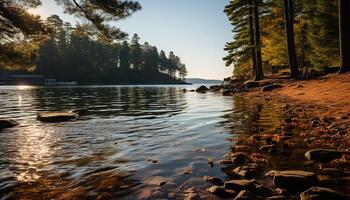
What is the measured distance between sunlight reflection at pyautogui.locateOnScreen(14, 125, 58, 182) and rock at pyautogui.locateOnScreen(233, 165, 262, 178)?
12.4 feet

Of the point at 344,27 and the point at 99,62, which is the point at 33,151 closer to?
the point at 344,27

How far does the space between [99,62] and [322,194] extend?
462 ft

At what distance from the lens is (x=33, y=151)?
28.7 ft

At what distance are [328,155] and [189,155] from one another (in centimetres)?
295

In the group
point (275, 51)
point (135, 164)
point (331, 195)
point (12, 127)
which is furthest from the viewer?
point (275, 51)

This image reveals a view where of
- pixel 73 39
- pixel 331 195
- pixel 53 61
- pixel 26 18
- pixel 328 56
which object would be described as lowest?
pixel 331 195

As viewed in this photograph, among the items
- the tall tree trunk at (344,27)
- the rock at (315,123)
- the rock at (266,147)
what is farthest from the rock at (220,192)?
the tall tree trunk at (344,27)

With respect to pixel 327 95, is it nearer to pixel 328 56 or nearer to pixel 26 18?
pixel 328 56

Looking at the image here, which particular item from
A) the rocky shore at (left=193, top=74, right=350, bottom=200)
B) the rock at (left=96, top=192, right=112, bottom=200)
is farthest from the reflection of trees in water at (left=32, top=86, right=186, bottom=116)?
the rock at (left=96, top=192, right=112, bottom=200)

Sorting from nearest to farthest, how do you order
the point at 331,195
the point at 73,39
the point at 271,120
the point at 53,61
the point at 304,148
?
1. the point at 331,195
2. the point at 304,148
3. the point at 271,120
4. the point at 53,61
5. the point at 73,39

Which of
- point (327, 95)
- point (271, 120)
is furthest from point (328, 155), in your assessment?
point (327, 95)

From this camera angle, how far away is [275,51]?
37.3 meters

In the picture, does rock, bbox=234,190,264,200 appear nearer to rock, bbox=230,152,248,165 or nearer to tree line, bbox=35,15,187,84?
rock, bbox=230,152,248,165

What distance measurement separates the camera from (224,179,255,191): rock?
5242 millimetres
